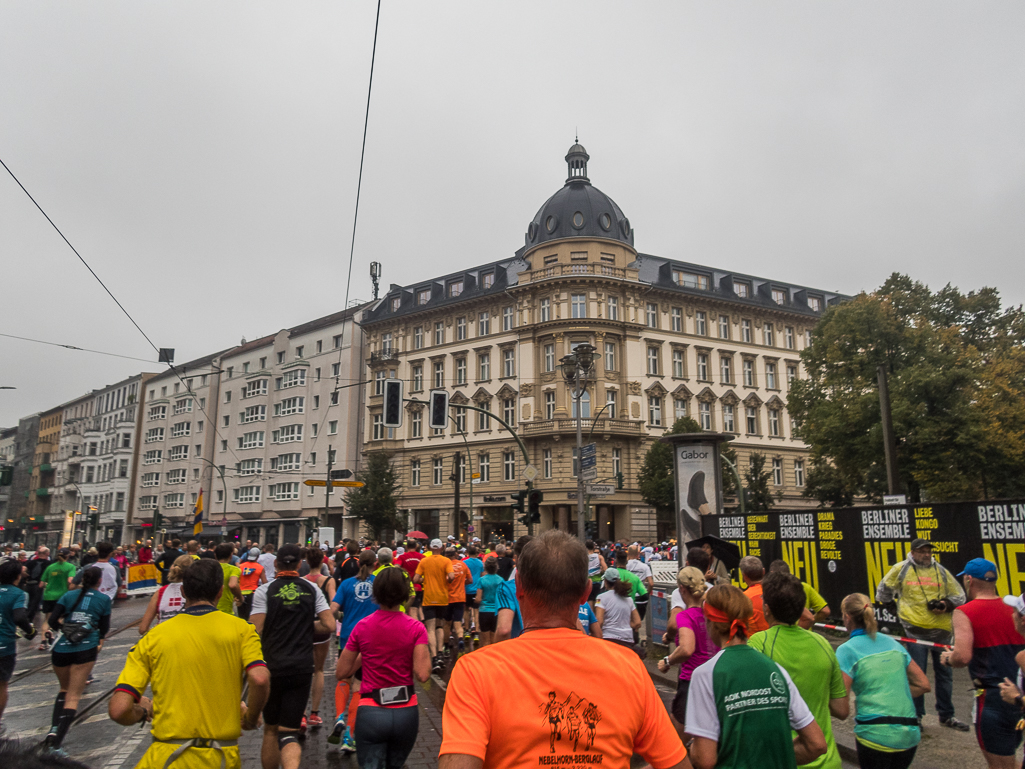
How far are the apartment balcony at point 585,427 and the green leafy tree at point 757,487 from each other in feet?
22.8

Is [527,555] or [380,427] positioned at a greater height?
[380,427]

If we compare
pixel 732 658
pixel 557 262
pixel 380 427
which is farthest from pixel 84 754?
pixel 380 427

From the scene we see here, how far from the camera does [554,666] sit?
2221 millimetres

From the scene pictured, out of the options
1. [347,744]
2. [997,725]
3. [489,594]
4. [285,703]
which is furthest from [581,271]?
[997,725]

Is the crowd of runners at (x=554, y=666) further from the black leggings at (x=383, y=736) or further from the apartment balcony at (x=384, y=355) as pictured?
the apartment balcony at (x=384, y=355)

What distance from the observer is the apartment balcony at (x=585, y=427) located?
42.8 metres

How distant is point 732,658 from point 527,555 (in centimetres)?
152

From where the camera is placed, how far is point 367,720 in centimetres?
486

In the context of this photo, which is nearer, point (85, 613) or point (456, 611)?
point (85, 613)

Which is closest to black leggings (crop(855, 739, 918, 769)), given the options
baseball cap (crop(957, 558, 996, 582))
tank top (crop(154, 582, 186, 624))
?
baseball cap (crop(957, 558, 996, 582))

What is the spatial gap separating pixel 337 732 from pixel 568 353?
38.3m

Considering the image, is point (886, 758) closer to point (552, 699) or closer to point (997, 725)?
point (997, 725)

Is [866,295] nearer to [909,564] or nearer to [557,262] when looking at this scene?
[557,262]

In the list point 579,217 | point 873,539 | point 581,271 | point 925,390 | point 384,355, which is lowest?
point 873,539
